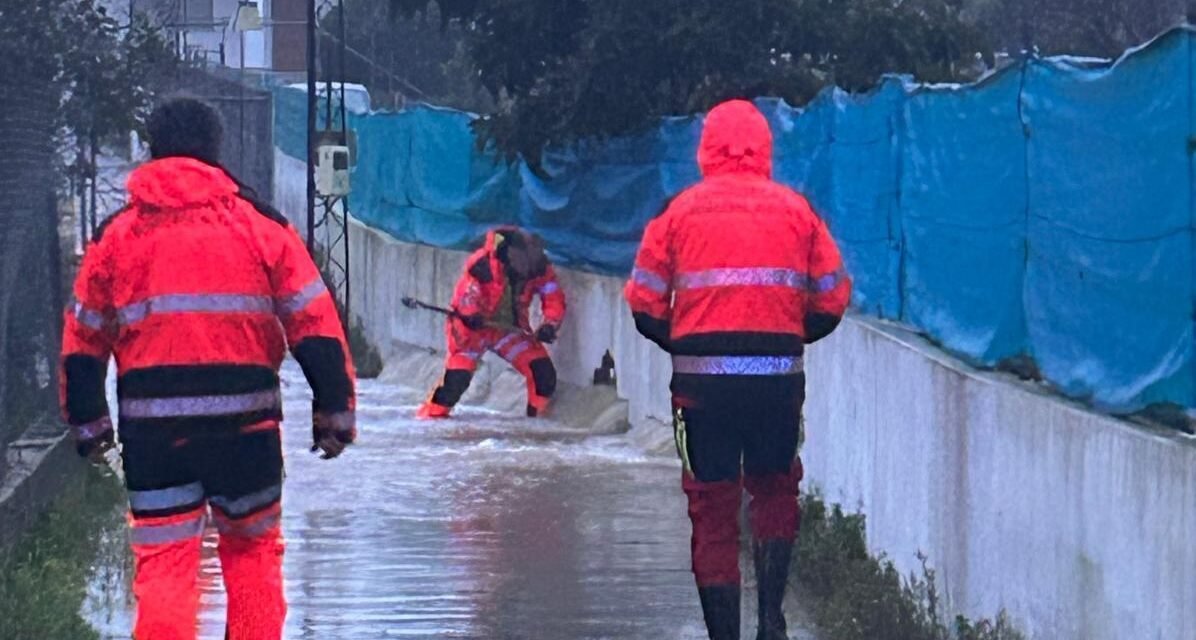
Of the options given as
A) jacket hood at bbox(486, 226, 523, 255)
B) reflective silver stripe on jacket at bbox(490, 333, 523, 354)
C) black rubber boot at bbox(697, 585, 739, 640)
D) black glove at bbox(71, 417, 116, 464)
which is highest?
jacket hood at bbox(486, 226, 523, 255)

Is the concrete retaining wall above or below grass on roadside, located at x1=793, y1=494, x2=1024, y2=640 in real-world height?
above

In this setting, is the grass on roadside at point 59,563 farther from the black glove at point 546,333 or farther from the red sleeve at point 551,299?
the red sleeve at point 551,299

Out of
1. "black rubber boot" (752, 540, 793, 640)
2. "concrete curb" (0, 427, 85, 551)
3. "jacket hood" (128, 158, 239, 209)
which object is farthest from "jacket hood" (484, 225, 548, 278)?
"jacket hood" (128, 158, 239, 209)

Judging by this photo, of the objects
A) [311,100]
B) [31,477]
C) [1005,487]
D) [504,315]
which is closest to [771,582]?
[1005,487]

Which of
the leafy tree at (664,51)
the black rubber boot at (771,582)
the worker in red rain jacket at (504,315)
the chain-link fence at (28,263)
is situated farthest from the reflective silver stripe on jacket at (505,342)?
the black rubber boot at (771,582)

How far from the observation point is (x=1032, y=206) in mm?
7801

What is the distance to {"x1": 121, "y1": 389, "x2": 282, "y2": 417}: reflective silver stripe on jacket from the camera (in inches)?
251

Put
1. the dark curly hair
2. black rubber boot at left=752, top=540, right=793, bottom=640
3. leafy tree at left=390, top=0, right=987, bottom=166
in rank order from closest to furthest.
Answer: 1. the dark curly hair
2. black rubber boot at left=752, top=540, right=793, bottom=640
3. leafy tree at left=390, top=0, right=987, bottom=166

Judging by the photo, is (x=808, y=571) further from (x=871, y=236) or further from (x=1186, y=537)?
(x=1186, y=537)

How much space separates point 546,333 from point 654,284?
8351 millimetres

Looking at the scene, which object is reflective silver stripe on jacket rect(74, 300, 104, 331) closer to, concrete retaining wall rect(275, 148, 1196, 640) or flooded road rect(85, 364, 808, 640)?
flooded road rect(85, 364, 808, 640)

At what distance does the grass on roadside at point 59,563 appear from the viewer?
25.8ft

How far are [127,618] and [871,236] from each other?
3.85 m

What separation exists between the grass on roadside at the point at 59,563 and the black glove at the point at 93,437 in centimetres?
120
